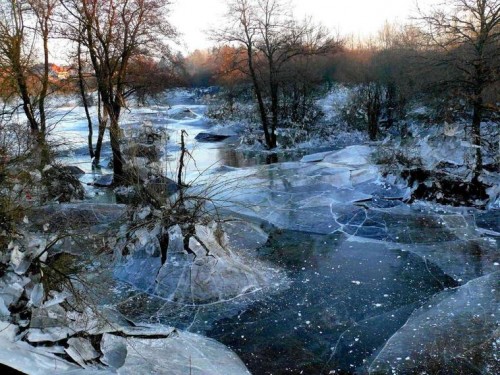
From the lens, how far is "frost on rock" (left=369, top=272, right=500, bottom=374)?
5.55 metres

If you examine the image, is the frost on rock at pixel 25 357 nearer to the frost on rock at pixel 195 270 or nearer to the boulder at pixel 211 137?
the frost on rock at pixel 195 270

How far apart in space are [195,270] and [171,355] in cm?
284

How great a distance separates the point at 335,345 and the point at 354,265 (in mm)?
2829

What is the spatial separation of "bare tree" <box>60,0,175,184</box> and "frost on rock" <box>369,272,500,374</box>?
1300cm

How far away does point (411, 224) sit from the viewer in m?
11.0

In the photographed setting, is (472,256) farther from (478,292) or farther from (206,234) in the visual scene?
(206,234)

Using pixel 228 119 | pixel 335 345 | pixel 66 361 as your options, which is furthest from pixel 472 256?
pixel 228 119

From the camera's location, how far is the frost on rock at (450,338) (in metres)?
5.55

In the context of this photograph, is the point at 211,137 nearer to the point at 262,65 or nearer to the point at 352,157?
the point at 262,65

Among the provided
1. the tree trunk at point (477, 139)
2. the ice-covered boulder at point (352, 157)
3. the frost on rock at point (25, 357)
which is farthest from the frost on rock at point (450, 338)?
the ice-covered boulder at point (352, 157)

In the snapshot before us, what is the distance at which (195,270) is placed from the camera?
802cm

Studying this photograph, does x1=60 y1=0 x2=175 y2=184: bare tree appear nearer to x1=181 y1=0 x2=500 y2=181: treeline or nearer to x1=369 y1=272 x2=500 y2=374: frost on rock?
x1=181 y1=0 x2=500 y2=181: treeline

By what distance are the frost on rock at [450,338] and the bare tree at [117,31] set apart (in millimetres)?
13003

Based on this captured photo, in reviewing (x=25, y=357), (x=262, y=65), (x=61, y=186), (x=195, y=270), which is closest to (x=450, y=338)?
(x=195, y=270)
